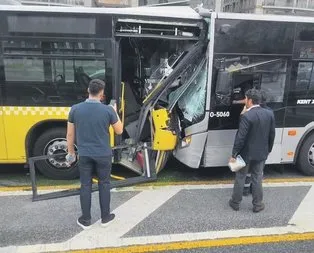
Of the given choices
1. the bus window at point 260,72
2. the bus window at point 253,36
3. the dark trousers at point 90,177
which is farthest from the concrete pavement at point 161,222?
the bus window at point 253,36

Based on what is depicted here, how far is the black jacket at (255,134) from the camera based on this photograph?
479 cm

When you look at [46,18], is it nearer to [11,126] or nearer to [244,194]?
[11,126]

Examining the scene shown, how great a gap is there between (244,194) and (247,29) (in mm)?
2468

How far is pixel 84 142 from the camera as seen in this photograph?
4277 millimetres

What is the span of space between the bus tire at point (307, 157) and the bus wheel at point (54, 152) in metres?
3.75

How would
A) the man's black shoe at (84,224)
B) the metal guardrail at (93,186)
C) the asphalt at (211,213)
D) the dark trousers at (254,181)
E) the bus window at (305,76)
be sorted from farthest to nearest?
1. the bus window at (305,76)
2. the metal guardrail at (93,186)
3. the dark trousers at (254,181)
4. the asphalt at (211,213)
5. the man's black shoe at (84,224)

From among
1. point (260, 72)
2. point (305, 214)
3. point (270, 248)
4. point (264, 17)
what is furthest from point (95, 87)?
point (305, 214)

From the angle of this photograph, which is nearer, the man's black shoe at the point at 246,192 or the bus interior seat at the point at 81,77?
the man's black shoe at the point at 246,192

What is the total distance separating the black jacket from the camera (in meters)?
4.79

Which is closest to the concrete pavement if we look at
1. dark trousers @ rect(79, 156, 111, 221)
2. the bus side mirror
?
dark trousers @ rect(79, 156, 111, 221)

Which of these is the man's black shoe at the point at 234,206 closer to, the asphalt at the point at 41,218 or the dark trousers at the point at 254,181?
the dark trousers at the point at 254,181

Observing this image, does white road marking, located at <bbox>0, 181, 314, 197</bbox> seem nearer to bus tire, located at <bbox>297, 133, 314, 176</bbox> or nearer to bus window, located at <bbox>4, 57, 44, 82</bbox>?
bus tire, located at <bbox>297, 133, 314, 176</bbox>

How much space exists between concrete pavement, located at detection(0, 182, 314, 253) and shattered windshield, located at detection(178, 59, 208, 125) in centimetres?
111

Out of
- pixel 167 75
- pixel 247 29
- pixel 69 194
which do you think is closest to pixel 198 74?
pixel 167 75
